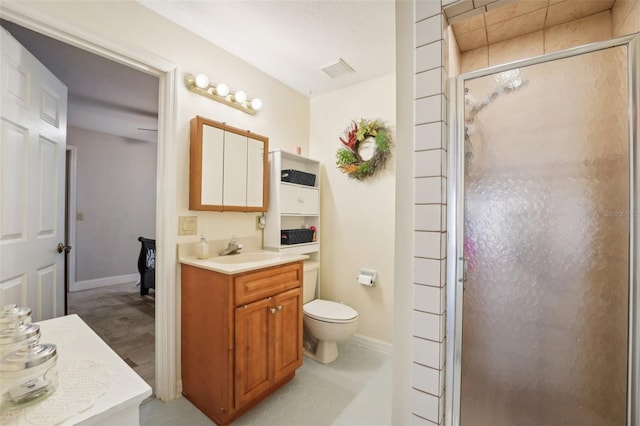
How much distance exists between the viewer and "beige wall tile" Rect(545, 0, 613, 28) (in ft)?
4.32

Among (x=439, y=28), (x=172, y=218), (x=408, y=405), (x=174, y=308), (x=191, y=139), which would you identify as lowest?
(x=408, y=405)

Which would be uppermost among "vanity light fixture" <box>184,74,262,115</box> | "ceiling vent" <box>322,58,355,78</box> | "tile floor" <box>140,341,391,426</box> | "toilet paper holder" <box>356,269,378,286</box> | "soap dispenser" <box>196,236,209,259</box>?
"ceiling vent" <box>322,58,355,78</box>

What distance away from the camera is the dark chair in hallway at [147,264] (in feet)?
11.8

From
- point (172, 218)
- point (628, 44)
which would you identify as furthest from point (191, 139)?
point (628, 44)

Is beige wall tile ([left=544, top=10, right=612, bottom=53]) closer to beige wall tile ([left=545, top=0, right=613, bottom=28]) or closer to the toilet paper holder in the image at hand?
beige wall tile ([left=545, top=0, right=613, bottom=28])

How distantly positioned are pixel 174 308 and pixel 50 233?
0.87 metres

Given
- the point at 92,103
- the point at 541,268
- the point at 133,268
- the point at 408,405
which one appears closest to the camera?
the point at 541,268

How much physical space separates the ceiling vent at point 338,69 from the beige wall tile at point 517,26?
1049 millimetres

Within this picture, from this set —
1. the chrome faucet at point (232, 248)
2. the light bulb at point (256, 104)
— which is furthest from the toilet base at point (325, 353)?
the light bulb at point (256, 104)

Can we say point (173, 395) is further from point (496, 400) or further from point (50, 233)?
point (496, 400)

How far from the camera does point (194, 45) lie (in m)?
1.92

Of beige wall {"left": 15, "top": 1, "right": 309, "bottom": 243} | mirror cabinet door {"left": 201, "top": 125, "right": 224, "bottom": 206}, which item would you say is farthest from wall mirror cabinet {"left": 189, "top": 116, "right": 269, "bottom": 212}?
beige wall {"left": 15, "top": 1, "right": 309, "bottom": 243}

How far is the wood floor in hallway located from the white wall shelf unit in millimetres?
1337

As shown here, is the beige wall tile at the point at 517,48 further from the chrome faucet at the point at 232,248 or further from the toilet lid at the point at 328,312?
the chrome faucet at the point at 232,248
